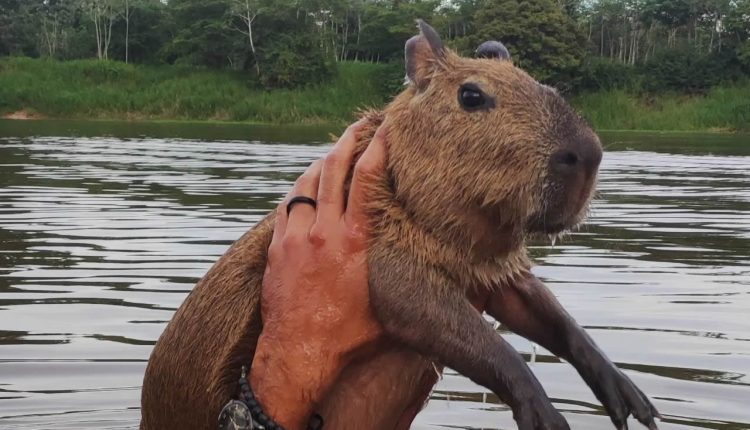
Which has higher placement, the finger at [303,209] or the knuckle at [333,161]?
the knuckle at [333,161]

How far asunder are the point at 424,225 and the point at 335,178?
29 centimetres

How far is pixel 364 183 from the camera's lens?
9.21ft

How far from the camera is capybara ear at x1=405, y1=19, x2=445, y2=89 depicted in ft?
9.40

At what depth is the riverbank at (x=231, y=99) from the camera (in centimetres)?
4456

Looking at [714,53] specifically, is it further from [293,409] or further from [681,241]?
[293,409]

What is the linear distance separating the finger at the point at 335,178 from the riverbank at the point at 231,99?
40734 mm

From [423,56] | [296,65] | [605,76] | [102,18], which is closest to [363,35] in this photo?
[296,65]

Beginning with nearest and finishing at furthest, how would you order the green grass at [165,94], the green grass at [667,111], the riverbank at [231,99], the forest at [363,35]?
1. the green grass at [667,111]
2. the riverbank at [231,99]
3. the forest at [363,35]
4. the green grass at [165,94]

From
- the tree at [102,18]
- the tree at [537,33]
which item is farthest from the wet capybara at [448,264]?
the tree at [102,18]

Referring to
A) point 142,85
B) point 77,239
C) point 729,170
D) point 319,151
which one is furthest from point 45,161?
point 142,85

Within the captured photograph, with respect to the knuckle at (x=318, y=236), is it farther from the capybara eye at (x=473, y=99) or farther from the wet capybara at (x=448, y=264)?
the capybara eye at (x=473, y=99)

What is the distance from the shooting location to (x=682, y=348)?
5.57m

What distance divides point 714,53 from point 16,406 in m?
49.3

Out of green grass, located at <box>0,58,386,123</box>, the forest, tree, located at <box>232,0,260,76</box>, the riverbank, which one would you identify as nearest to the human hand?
the forest
